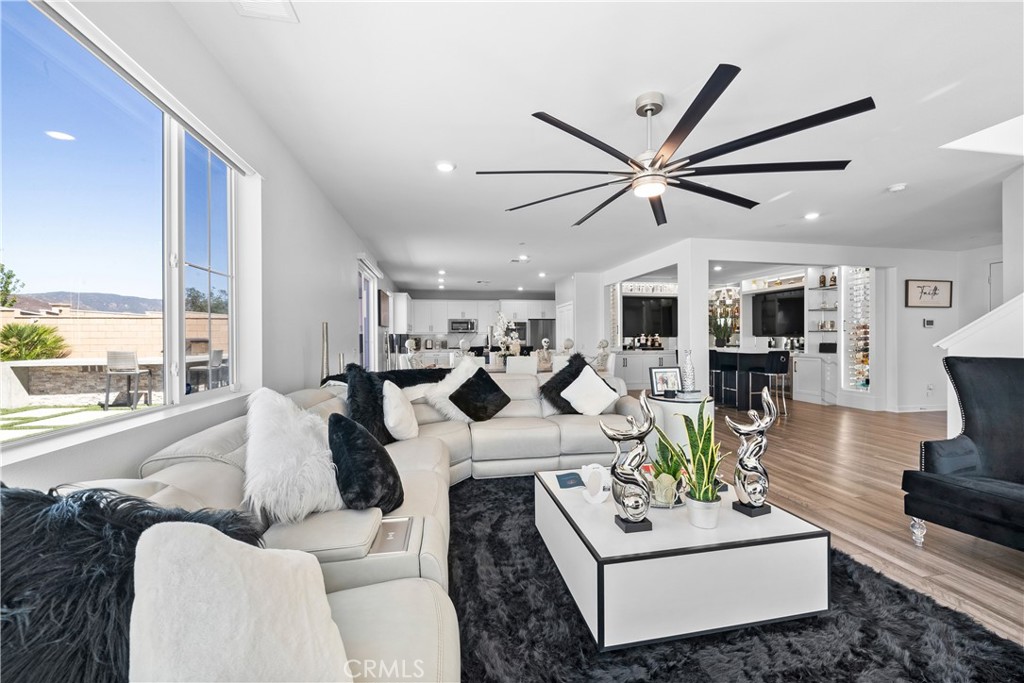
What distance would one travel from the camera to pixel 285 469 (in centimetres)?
140

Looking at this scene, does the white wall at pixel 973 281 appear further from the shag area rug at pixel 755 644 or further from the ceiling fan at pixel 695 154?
the shag area rug at pixel 755 644

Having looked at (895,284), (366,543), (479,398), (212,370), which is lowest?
(366,543)

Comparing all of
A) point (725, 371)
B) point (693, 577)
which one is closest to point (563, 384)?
point (693, 577)

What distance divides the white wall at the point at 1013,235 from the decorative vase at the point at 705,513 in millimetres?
3990

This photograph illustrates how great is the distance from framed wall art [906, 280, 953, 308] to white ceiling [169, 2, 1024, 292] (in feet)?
8.71

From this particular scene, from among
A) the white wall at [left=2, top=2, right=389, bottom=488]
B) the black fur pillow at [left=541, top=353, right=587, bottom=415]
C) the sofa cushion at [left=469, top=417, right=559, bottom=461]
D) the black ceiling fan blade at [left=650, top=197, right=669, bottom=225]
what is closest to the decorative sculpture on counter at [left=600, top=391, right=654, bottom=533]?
the black ceiling fan blade at [left=650, top=197, right=669, bottom=225]

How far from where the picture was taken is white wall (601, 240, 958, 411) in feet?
19.3

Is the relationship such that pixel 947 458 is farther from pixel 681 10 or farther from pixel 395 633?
pixel 395 633

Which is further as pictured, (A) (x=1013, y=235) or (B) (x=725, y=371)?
(B) (x=725, y=371)

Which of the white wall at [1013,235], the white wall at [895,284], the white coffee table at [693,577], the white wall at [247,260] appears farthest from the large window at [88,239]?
the white wall at [1013,235]

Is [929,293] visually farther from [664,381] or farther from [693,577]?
[693,577]

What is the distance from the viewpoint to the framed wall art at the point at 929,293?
6.45 metres

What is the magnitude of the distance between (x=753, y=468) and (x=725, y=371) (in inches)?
225

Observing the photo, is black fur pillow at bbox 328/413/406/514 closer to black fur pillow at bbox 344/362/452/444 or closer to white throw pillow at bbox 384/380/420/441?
black fur pillow at bbox 344/362/452/444
